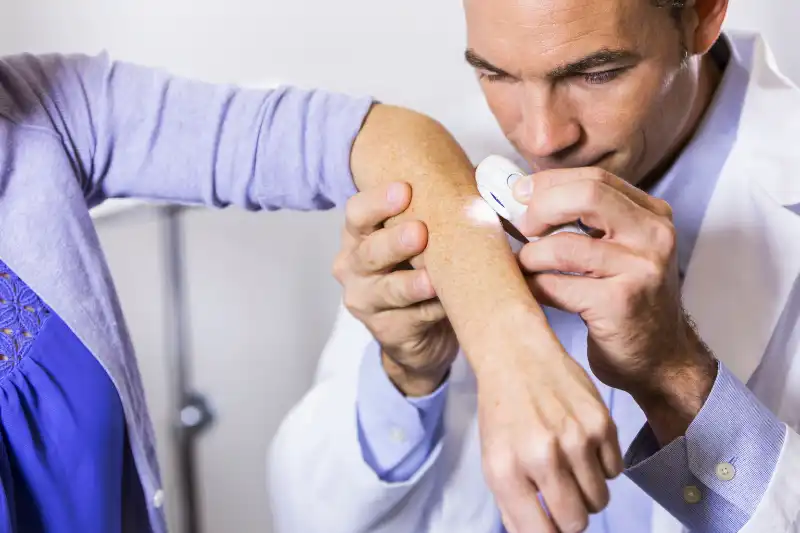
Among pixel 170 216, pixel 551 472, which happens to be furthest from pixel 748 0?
pixel 551 472

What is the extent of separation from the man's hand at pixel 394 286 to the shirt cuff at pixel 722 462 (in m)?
0.22

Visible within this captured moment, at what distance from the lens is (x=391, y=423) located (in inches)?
36.6

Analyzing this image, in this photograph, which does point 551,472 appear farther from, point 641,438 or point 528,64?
point 528,64

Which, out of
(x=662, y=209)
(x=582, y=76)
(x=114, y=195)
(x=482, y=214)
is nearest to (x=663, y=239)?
(x=662, y=209)

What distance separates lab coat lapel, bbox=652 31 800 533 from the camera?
0.92 meters

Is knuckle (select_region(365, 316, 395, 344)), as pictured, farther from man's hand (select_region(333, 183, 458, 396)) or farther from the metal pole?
the metal pole

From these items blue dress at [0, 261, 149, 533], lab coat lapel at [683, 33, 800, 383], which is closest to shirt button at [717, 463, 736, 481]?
lab coat lapel at [683, 33, 800, 383]

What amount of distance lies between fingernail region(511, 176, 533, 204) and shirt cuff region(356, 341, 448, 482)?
1.01ft

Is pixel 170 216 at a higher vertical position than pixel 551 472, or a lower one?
lower

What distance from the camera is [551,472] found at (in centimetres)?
50

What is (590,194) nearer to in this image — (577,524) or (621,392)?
(577,524)

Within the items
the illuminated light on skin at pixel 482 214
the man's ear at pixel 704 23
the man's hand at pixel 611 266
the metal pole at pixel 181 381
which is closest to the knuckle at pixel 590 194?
the man's hand at pixel 611 266

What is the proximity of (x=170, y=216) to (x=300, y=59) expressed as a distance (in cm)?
33

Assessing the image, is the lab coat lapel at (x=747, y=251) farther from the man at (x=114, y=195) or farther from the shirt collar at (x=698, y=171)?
the man at (x=114, y=195)
